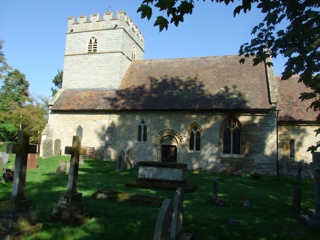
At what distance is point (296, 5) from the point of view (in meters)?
5.08

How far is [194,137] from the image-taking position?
19141mm

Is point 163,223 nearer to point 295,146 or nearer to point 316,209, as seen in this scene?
point 316,209

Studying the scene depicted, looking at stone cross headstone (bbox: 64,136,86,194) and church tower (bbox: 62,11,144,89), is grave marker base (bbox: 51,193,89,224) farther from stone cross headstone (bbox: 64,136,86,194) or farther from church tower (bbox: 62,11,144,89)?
church tower (bbox: 62,11,144,89)

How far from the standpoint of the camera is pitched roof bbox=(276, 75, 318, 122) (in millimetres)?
18414

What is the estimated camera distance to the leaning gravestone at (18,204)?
203 inches

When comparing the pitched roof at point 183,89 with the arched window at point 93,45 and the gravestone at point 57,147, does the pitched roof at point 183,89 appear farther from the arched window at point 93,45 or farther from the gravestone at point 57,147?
the arched window at point 93,45

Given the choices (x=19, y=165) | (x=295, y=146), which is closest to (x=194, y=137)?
(x=295, y=146)

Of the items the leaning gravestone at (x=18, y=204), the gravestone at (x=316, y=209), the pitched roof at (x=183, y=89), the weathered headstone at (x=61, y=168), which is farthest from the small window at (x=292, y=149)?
the leaning gravestone at (x=18, y=204)

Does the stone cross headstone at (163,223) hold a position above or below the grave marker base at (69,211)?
above

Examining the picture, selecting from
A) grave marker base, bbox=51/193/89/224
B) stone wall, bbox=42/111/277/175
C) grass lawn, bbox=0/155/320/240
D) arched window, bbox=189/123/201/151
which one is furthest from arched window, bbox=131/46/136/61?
grave marker base, bbox=51/193/89/224

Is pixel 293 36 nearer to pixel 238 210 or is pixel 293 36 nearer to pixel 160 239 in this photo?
pixel 160 239

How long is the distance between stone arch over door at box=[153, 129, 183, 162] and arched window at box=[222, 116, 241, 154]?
3374mm

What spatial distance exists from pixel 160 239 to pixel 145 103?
54.2 feet

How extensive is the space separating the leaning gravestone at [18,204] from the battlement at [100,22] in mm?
20215
